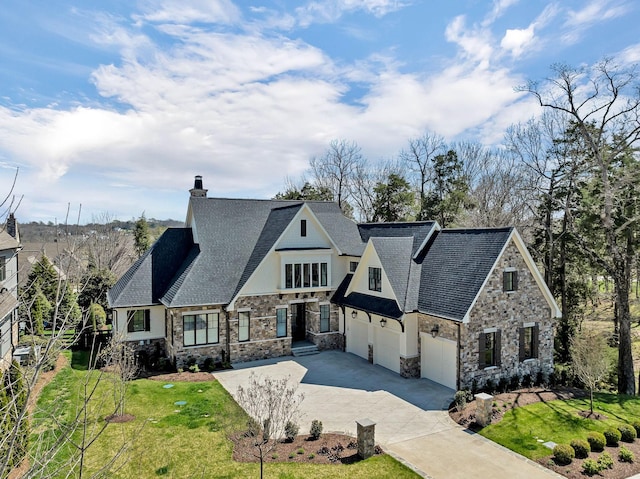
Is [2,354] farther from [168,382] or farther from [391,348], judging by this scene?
[391,348]

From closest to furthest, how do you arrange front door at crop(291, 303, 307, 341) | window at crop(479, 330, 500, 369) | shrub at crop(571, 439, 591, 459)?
shrub at crop(571, 439, 591, 459), window at crop(479, 330, 500, 369), front door at crop(291, 303, 307, 341)

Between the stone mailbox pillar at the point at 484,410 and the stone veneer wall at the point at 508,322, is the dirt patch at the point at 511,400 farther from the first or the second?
the stone veneer wall at the point at 508,322

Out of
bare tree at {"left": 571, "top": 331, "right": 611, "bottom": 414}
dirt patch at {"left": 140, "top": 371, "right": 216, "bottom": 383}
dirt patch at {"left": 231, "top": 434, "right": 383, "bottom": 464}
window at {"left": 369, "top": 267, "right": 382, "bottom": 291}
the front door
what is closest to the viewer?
dirt patch at {"left": 231, "top": 434, "right": 383, "bottom": 464}

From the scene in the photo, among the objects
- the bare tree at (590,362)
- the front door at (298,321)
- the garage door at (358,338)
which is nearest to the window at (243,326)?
the front door at (298,321)

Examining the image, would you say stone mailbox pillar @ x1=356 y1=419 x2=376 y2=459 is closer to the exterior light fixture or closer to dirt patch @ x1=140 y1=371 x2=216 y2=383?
the exterior light fixture

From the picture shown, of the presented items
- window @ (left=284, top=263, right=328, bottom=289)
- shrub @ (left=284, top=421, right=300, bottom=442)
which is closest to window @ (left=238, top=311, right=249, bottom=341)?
window @ (left=284, top=263, right=328, bottom=289)

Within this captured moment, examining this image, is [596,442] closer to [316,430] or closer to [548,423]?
[548,423]

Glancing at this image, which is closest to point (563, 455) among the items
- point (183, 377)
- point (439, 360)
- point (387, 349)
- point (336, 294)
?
point (439, 360)

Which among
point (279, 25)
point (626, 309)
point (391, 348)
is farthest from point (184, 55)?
point (626, 309)
